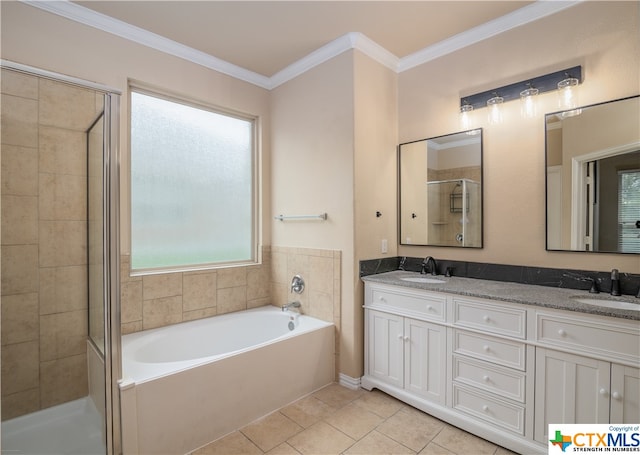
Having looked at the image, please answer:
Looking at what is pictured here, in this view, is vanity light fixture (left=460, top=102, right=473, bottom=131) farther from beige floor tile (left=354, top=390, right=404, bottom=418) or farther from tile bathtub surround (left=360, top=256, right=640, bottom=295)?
beige floor tile (left=354, top=390, right=404, bottom=418)

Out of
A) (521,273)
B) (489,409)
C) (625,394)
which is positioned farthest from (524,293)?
(489,409)

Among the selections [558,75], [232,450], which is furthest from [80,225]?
[558,75]

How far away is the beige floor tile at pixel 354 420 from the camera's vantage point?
6.82 feet

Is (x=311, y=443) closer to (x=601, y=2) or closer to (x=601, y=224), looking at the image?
(x=601, y=224)

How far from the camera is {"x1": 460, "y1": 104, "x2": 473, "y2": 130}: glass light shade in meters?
2.53

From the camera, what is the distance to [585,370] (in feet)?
5.40

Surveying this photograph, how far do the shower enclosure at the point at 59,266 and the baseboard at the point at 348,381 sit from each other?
61.9 inches

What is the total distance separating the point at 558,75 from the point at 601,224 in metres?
0.98

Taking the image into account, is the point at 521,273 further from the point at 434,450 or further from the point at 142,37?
the point at 142,37

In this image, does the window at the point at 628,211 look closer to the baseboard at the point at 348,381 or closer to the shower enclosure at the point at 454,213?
the shower enclosure at the point at 454,213

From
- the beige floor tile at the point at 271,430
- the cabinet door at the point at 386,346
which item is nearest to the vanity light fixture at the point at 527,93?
the cabinet door at the point at 386,346

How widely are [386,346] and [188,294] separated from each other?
1.66 m

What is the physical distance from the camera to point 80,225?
77.7 inches

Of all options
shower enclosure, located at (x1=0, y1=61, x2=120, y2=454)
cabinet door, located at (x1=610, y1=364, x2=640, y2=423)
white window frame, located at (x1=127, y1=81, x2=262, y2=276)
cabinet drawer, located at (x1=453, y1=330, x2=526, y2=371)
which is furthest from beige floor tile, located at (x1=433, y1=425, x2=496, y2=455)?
white window frame, located at (x1=127, y1=81, x2=262, y2=276)
